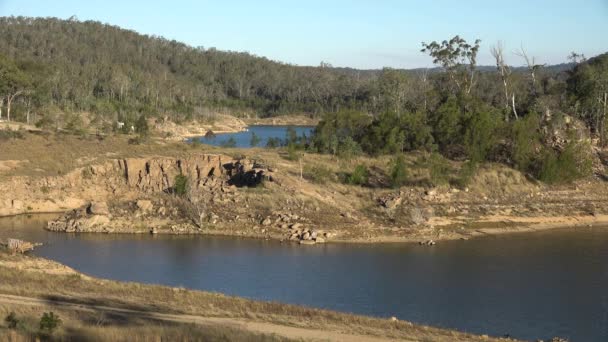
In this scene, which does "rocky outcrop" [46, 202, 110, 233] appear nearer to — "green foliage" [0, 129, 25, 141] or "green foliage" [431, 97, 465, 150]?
"green foliage" [0, 129, 25, 141]

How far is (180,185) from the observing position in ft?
155

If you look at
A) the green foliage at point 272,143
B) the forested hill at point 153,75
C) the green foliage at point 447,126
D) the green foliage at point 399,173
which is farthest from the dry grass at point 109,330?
the forested hill at point 153,75

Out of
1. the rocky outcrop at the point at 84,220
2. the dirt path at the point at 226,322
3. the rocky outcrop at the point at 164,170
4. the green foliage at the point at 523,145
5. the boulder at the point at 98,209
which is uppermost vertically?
the green foliage at the point at 523,145

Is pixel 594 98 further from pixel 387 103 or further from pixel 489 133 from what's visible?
pixel 387 103

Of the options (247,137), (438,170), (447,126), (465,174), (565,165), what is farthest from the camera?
(247,137)

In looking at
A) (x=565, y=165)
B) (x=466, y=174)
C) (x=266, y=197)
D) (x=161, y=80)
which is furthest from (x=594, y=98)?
(x=161, y=80)

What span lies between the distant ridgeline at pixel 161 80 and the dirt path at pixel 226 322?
45467 millimetres

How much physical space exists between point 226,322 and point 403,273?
14096 millimetres

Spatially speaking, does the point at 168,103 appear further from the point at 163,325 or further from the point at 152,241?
the point at 163,325

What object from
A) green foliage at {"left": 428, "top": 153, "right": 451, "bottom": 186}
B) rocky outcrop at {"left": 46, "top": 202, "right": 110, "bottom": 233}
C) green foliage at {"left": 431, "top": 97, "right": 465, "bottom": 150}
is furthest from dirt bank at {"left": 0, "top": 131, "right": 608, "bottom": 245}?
green foliage at {"left": 431, "top": 97, "right": 465, "bottom": 150}

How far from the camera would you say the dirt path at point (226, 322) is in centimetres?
2057

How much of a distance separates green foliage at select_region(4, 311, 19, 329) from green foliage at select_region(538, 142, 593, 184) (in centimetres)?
4260

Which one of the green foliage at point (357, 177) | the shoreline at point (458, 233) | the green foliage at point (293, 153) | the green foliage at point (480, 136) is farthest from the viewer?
the green foliage at point (480, 136)

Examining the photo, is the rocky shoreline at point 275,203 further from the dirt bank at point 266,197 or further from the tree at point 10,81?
the tree at point 10,81
